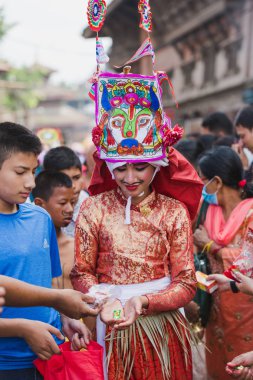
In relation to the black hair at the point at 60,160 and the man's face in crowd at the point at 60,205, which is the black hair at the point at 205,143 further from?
the man's face in crowd at the point at 60,205

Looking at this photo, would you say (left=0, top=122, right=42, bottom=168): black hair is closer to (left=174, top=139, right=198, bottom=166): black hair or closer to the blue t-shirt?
the blue t-shirt

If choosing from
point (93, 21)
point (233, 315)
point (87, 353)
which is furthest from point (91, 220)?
point (233, 315)

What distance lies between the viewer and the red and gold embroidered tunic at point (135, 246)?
9.09ft

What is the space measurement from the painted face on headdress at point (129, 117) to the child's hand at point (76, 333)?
0.85 m

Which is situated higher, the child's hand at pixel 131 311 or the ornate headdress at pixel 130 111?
the ornate headdress at pixel 130 111

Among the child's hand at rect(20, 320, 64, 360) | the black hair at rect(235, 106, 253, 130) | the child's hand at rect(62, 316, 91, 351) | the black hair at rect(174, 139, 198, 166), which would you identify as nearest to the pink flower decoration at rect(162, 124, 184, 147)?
the child's hand at rect(62, 316, 91, 351)

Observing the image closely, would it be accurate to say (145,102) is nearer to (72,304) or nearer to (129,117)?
(129,117)

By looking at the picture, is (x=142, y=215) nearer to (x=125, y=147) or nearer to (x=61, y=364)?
(x=125, y=147)

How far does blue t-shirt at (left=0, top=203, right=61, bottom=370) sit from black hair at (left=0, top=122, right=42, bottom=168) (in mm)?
279

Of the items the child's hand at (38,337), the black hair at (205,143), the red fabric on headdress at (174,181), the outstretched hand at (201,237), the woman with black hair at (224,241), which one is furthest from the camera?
the black hair at (205,143)

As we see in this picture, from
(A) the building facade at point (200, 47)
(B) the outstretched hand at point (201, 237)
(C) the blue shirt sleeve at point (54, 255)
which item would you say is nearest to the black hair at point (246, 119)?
(B) the outstretched hand at point (201, 237)

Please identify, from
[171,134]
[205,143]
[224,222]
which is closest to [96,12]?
[171,134]

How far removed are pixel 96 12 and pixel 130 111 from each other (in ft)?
1.78

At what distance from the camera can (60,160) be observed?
177 inches
